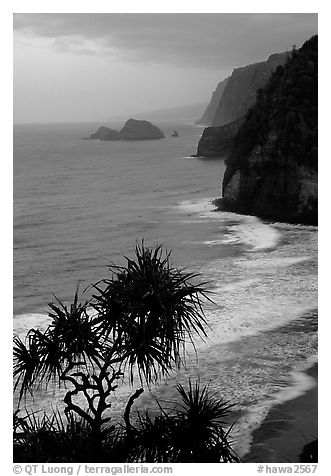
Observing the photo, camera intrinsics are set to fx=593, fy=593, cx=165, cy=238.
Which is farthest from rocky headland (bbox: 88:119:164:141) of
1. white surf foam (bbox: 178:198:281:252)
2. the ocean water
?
white surf foam (bbox: 178:198:281:252)

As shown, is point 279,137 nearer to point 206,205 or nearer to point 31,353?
point 206,205

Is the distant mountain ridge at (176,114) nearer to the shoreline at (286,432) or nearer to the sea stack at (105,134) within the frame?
the sea stack at (105,134)

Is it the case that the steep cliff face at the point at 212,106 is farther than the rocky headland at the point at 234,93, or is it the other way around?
the rocky headland at the point at 234,93

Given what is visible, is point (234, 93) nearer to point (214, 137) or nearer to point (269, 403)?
point (214, 137)

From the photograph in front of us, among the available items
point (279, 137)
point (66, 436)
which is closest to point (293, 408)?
point (66, 436)

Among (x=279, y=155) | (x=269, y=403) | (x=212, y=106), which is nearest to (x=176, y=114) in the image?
(x=212, y=106)

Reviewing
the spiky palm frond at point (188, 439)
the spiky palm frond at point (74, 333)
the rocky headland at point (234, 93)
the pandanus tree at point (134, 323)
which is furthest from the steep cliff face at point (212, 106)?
the spiky palm frond at point (188, 439)

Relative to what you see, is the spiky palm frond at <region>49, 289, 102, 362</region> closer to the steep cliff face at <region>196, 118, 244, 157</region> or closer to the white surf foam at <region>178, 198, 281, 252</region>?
the white surf foam at <region>178, 198, 281, 252</region>
